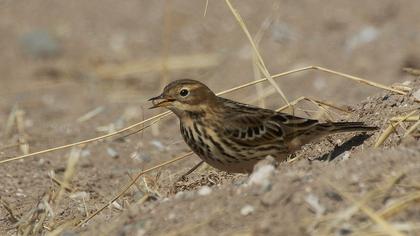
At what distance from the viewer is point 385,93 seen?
8.02m

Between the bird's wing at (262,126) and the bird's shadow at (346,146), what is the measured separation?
233 millimetres

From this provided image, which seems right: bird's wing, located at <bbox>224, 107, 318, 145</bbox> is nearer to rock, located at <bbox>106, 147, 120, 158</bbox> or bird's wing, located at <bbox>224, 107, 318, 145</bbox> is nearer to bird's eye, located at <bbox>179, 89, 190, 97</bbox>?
bird's eye, located at <bbox>179, 89, 190, 97</bbox>

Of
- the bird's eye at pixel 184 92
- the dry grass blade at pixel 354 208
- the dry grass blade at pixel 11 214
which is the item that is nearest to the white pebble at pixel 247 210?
the dry grass blade at pixel 354 208

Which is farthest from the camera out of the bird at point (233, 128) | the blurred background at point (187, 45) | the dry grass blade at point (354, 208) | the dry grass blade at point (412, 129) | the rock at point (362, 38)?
the rock at point (362, 38)

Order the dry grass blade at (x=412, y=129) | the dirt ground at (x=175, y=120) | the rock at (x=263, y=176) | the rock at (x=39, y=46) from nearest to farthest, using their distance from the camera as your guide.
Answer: the dirt ground at (x=175, y=120) < the rock at (x=263, y=176) < the dry grass blade at (x=412, y=129) < the rock at (x=39, y=46)

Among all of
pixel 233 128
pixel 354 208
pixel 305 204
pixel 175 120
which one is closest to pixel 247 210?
pixel 305 204

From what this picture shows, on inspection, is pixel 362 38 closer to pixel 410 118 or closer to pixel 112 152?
pixel 112 152

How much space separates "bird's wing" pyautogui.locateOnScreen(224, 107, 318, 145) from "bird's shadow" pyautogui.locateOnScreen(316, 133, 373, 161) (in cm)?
23

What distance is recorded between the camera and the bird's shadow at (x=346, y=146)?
719 cm

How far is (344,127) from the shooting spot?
7.12 m

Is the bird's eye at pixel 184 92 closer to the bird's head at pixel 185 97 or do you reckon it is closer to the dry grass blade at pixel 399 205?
the bird's head at pixel 185 97

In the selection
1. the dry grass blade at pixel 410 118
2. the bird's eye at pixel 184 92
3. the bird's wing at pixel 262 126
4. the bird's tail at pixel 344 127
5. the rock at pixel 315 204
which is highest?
the bird's eye at pixel 184 92

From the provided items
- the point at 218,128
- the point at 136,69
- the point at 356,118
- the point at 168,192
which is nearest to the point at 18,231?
the point at 168,192

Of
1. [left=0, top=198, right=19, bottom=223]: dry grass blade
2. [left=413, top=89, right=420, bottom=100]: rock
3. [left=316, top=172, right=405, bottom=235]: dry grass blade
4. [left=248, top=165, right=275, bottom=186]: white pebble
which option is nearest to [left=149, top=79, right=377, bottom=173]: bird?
[left=413, top=89, right=420, bottom=100]: rock
